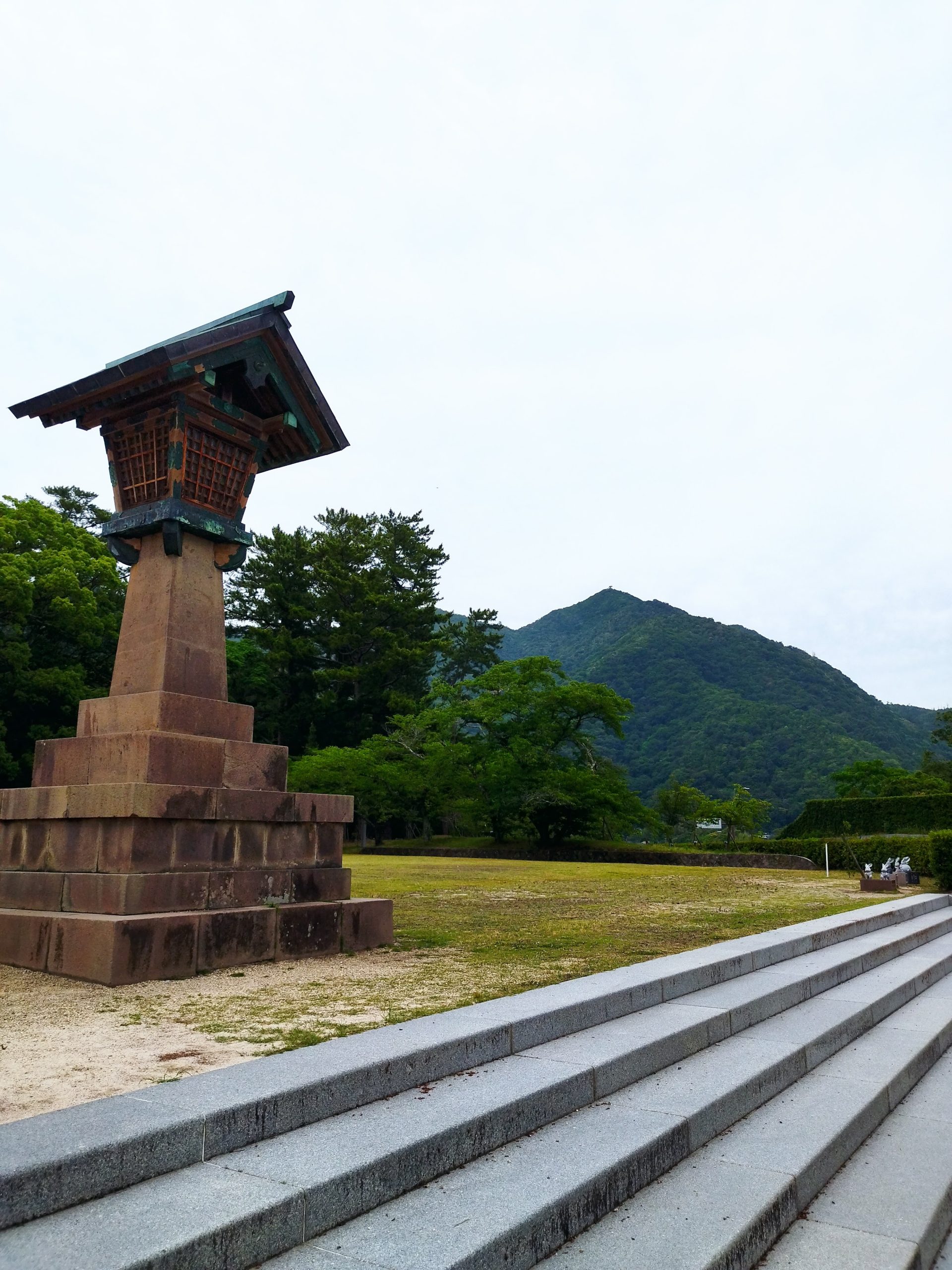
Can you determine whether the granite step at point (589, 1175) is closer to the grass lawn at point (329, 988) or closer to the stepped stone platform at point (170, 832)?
the grass lawn at point (329, 988)

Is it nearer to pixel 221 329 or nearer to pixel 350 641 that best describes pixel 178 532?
pixel 221 329

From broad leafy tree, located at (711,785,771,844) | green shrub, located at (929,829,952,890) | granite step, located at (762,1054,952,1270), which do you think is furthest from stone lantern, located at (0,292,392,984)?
broad leafy tree, located at (711,785,771,844)

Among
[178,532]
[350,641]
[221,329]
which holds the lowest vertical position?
[178,532]

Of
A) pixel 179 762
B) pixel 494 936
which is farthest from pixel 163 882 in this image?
pixel 494 936

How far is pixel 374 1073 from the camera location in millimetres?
3072

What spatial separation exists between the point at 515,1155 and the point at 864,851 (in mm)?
23056

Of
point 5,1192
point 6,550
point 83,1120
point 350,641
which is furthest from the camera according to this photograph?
point 350,641

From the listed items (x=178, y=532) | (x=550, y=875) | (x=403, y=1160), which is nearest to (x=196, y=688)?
(x=178, y=532)

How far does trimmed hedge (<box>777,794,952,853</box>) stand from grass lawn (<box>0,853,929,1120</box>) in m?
18.3

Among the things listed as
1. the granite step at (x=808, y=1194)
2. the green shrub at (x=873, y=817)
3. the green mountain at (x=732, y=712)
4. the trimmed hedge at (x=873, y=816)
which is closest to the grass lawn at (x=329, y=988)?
the granite step at (x=808, y=1194)

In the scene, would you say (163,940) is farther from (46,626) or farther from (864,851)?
(46,626)

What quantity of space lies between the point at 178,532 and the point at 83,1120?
498 centimetres

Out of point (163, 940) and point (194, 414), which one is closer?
point (163, 940)

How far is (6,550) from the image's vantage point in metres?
29.1
